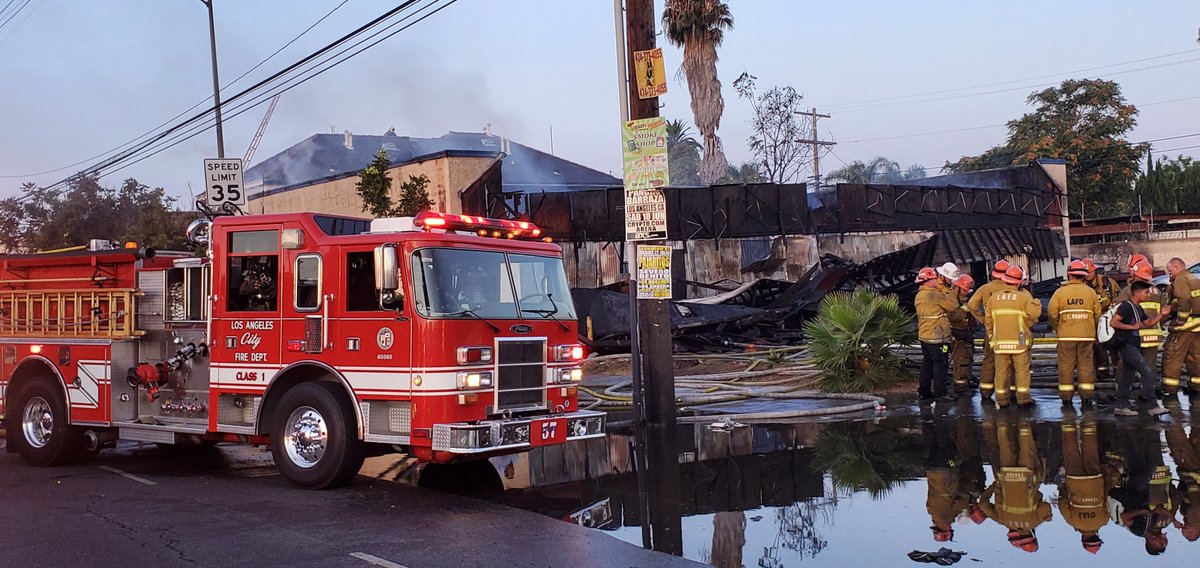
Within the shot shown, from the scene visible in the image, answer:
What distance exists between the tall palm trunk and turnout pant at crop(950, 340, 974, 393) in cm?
1811

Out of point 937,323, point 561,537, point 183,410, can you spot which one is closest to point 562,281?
point 561,537

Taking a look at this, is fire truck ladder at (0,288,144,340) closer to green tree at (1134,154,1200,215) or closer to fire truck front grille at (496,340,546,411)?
fire truck front grille at (496,340,546,411)

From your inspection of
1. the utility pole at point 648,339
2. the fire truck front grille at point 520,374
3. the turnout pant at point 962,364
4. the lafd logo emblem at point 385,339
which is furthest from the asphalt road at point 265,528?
the turnout pant at point 962,364

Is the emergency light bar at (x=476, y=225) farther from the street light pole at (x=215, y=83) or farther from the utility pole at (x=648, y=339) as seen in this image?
the street light pole at (x=215, y=83)

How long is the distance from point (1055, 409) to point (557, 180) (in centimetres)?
1927

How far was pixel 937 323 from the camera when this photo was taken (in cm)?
1286

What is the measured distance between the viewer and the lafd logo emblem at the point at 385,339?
817 cm

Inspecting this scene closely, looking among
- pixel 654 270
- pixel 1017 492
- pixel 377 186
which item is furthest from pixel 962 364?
pixel 377 186

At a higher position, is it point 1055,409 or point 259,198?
point 259,198

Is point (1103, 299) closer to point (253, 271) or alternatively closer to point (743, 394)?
point (743, 394)

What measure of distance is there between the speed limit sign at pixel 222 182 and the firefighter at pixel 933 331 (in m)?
10.4

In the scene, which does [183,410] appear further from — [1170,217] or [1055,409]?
[1170,217]

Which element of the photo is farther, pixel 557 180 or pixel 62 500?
pixel 557 180

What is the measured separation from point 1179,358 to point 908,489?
611 cm
